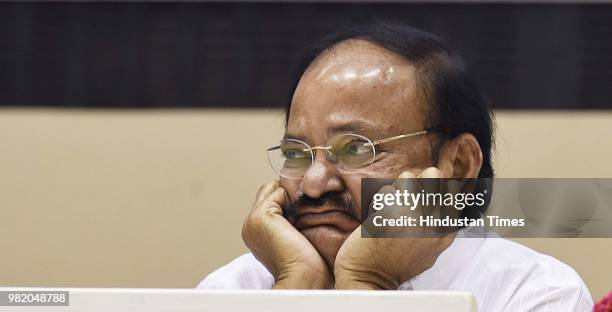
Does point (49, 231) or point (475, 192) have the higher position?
point (475, 192)

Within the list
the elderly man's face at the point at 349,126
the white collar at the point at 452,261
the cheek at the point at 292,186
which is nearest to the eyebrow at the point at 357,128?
the elderly man's face at the point at 349,126

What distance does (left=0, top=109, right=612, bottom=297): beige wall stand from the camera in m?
3.13

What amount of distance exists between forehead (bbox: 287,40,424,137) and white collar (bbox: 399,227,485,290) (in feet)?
0.67

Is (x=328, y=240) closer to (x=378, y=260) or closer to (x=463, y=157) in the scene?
(x=378, y=260)

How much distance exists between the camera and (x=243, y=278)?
5.92 feet

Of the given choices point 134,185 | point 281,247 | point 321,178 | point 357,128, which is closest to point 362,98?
point 357,128

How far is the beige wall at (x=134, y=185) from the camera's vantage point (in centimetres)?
313

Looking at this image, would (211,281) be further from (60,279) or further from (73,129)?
(73,129)

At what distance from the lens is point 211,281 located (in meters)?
1.79

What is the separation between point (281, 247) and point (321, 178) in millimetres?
130

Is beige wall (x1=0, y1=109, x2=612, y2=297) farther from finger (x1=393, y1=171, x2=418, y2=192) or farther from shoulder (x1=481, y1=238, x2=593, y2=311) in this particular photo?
finger (x1=393, y1=171, x2=418, y2=192)

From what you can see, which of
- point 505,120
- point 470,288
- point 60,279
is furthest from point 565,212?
point 60,279

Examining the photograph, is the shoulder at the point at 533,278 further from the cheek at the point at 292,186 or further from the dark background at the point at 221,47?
the dark background at the point at 221,47

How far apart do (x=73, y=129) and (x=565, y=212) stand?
90.8 inches
